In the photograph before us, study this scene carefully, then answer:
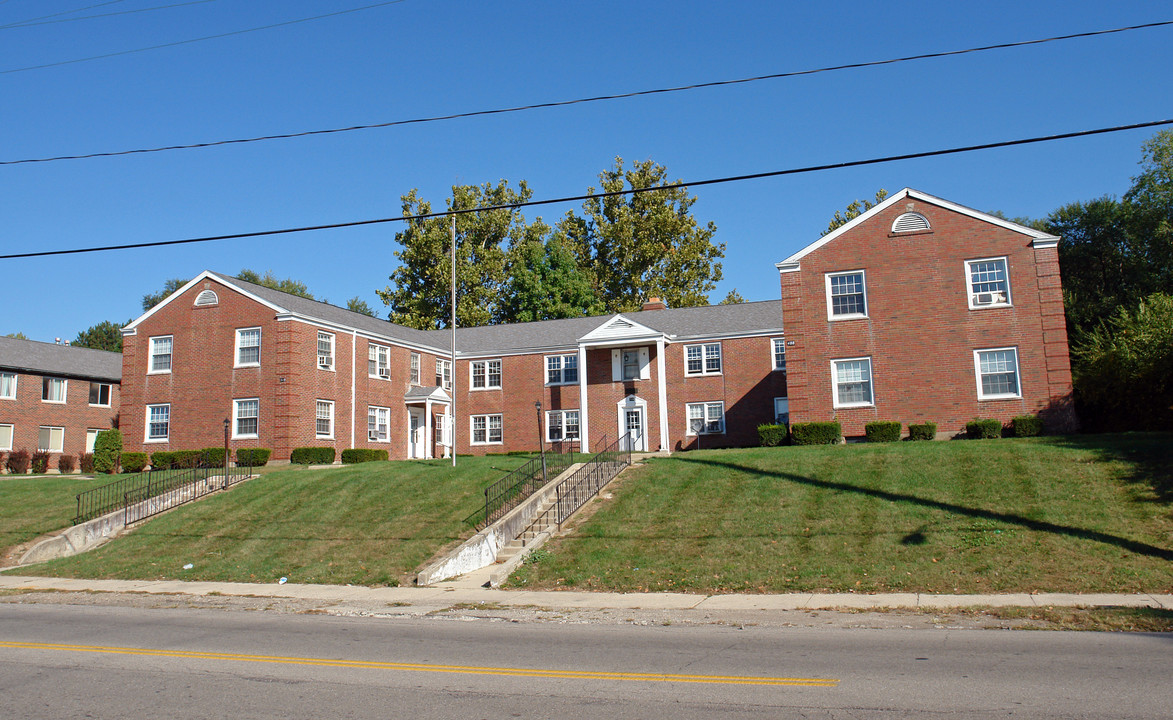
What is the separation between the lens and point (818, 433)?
28859 millimetres

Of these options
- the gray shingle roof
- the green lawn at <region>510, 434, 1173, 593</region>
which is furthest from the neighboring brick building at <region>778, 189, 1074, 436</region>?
the gray shingle roof

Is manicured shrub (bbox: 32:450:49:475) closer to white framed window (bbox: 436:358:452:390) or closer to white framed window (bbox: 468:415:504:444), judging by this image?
white framed window (bbox: 436:358:452:390)

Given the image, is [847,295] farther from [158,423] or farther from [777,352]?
[158,423]

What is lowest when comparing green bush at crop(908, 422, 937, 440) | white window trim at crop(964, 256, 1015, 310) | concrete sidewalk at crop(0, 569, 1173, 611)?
concrete sidewalk at crop(0, 569, 1173, 611)

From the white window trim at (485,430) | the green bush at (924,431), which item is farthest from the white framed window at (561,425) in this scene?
the green bush at (924,431)

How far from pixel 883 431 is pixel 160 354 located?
30543mm

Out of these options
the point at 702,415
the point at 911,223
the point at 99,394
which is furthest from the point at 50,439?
the point at 911,223

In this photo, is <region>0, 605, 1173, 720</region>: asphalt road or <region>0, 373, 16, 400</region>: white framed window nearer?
<region>0, 605, 1173, 720</region>: asphalt road

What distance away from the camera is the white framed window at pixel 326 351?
3597cm

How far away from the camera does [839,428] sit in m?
28.8

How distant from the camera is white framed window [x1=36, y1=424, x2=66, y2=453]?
4406 cm

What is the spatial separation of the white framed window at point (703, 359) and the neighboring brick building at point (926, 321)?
8.17 m

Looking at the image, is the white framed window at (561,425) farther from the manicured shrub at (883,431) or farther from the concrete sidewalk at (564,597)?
the concrete sidewalk at (564,597)

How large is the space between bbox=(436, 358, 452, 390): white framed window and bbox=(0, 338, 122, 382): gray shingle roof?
17.8 meters
